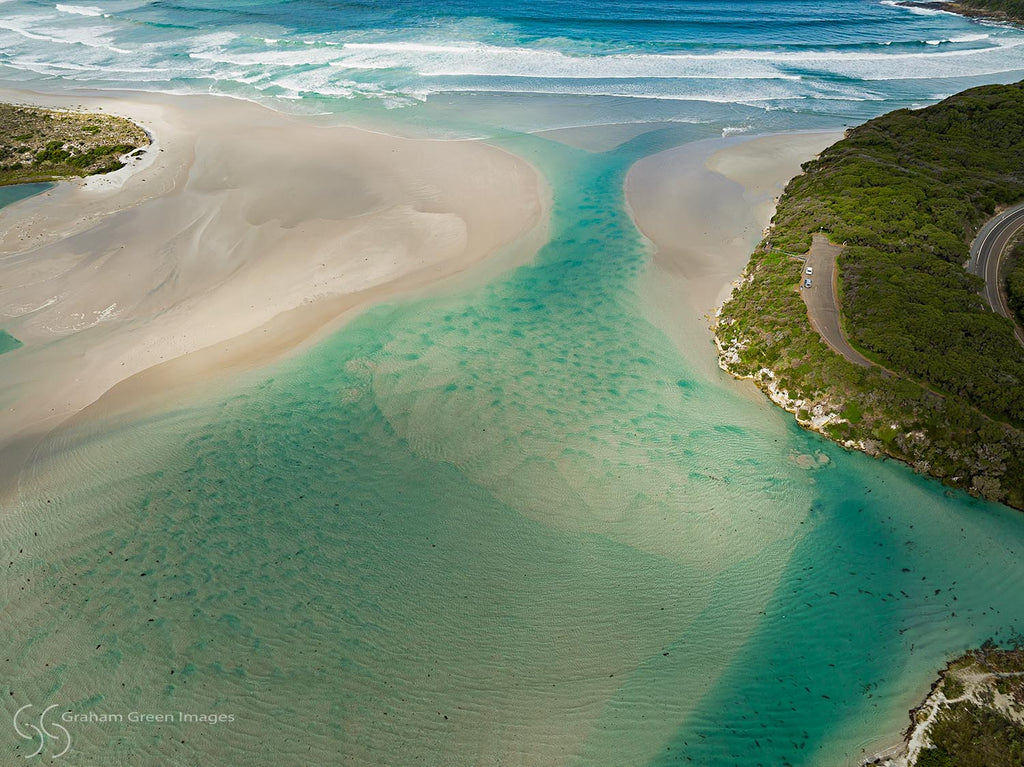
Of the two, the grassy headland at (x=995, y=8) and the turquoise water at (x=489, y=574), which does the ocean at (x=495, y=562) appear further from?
Result: the grassy headland at (x=995, y=8)

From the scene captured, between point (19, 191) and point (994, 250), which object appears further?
point (19, 191)

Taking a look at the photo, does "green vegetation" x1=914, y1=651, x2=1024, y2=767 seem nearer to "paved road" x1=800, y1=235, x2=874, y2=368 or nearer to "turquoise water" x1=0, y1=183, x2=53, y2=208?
"paved road" x1=800, y1=235, x2=874, y2=368

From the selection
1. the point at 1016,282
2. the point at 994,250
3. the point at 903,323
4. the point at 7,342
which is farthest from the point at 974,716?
the point at 7,342

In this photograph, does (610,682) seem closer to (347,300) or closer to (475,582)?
(475,582)

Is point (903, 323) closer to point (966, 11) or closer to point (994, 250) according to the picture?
point (994, 250)

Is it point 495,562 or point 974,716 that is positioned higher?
point 495,562

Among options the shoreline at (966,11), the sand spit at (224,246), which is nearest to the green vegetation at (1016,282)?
the sand spit at (224,246)
